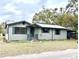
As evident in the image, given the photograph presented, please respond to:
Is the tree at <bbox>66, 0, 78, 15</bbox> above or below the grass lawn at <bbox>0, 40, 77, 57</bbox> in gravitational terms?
above

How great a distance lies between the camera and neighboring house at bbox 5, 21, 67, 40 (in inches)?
337

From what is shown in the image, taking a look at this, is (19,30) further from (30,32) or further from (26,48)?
(26,48)

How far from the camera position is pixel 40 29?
10.7 metres

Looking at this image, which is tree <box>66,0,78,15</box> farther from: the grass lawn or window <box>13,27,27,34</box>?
window <box>13,27,27,34</box>

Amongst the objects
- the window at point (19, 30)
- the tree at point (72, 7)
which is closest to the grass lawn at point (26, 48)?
the tree at point (72, 7)

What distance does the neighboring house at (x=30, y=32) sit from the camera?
8.57 metres

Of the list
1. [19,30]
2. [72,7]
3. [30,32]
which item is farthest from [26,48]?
[30,32]

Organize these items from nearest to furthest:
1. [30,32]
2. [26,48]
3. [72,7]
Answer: [72,7]
[26,48]
[30,32]

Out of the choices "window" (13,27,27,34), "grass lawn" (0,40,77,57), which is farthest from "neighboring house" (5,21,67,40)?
"grass lawn" (0,40,77,57)

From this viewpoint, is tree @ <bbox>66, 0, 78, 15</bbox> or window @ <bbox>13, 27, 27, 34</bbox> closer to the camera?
tree @ <bbox>66, 0, 78, 15</bbox>

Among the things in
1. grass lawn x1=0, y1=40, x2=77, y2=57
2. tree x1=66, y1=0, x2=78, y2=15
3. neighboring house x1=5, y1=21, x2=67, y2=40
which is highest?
tree x1=66, y1=0, x2=78, y2=15

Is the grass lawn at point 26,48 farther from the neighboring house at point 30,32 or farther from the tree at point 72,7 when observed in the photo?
the neighboring house at point 30,32

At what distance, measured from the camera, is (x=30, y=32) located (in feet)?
32.6

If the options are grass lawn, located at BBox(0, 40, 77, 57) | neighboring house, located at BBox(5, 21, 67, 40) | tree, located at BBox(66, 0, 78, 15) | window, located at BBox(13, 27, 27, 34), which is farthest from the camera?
window, located at BBox(13, 27, 27, 34)
